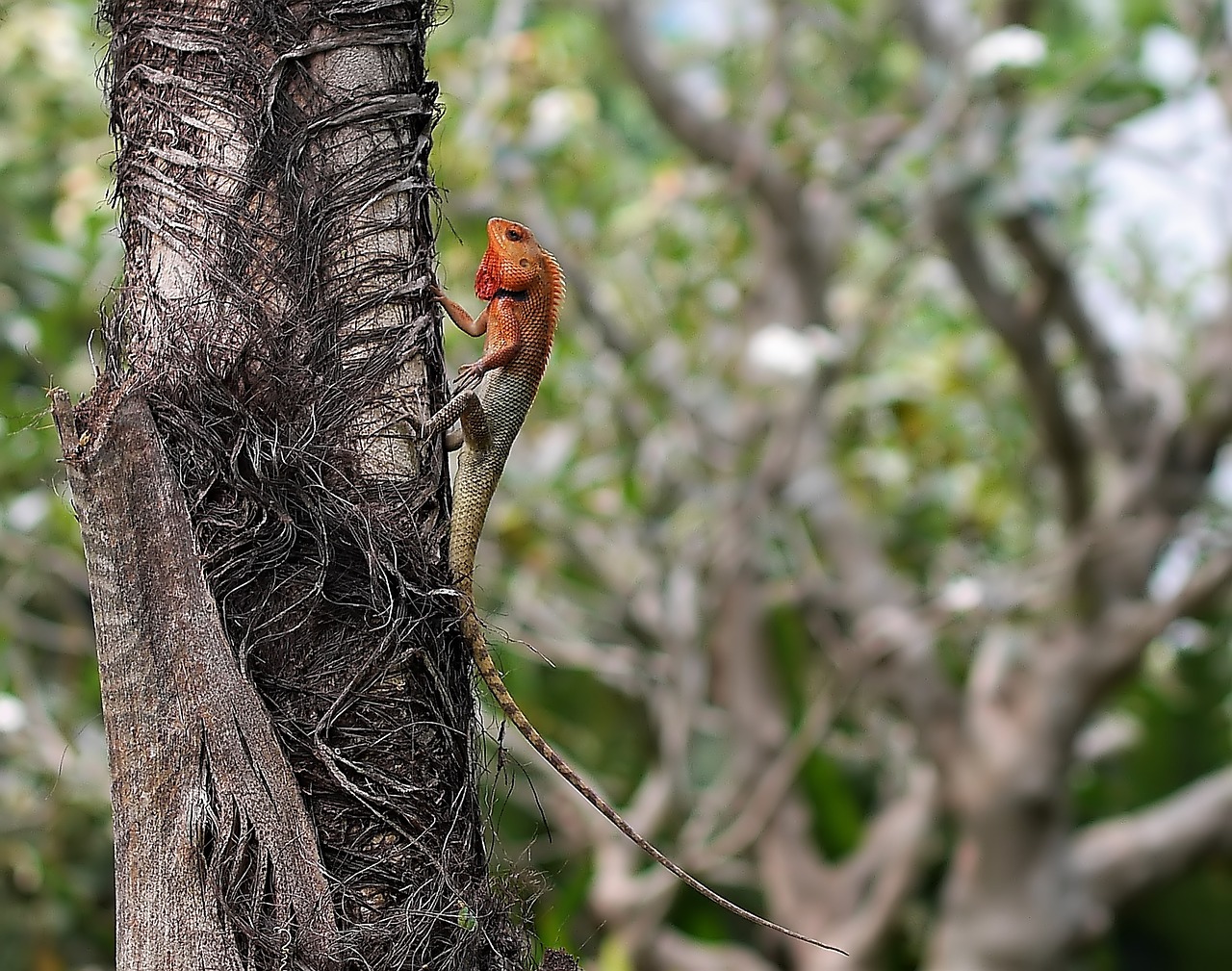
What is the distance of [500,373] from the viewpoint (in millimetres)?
2248

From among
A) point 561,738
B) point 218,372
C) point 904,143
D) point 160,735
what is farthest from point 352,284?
point 561,738

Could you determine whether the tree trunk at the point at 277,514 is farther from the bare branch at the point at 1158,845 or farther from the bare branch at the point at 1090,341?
the bare branch at the point at 1158,845

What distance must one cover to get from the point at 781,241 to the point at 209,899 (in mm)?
4968

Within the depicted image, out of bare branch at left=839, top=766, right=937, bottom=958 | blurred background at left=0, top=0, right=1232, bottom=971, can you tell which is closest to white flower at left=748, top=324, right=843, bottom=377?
blurred background at left=0, top=0, right=1232, bottom=971

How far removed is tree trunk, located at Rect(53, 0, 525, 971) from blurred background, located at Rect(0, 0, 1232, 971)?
9.62 ft

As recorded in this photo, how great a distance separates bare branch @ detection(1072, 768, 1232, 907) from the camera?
555 cm

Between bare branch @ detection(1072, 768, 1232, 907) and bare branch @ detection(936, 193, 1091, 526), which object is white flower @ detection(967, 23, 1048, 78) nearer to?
bare branch @ detection(936, 193, 1091, 526)

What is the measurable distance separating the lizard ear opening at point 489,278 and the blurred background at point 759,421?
222cm

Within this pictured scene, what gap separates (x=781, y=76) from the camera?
18.1ft

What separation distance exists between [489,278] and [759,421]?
12.0ft

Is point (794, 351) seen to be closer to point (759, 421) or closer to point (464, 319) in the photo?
point (759, 421)

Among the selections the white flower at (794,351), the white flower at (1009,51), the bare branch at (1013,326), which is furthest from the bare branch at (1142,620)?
the white flower at (1009,51)

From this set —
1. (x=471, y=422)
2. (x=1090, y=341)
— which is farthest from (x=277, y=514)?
(x=1090, y=341)

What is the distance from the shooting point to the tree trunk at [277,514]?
4.68 ft
